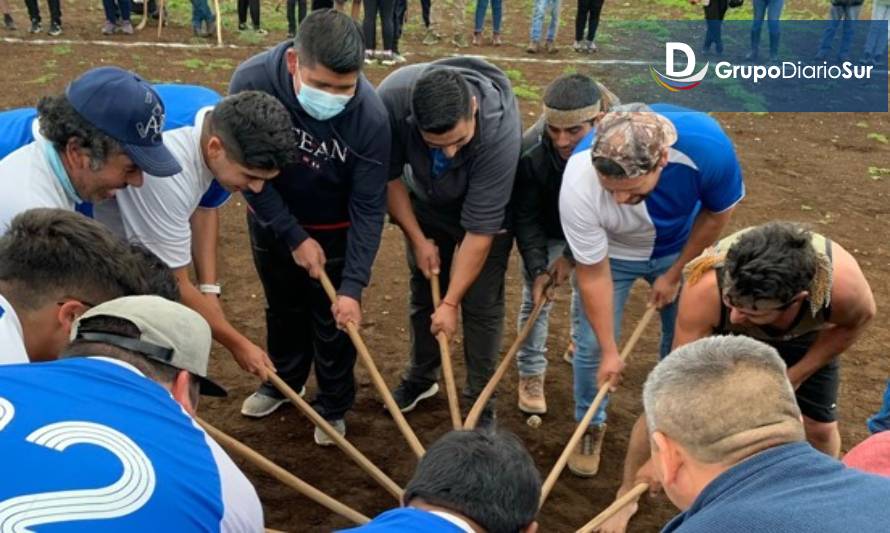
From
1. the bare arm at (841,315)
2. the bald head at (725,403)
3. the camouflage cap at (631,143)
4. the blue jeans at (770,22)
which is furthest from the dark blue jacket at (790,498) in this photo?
the blue jeans at (770,22)

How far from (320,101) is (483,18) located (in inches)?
375

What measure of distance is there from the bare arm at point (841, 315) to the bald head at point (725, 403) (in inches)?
48.5

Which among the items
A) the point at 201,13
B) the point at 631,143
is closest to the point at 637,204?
the point at 631,143

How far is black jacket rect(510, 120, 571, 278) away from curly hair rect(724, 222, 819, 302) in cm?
123

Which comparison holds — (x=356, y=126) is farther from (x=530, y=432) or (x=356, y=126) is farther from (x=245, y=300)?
(x=245, y=300)

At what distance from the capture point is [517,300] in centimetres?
580

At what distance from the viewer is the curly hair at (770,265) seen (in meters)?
2.76

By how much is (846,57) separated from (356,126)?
1083 cm

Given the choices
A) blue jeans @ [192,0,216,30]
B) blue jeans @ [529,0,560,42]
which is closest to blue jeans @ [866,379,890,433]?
blue jeans @ [529,0,560,42]

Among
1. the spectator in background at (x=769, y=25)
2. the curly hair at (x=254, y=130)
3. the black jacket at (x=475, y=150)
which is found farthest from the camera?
the spectator in background at (x=769, y=25)

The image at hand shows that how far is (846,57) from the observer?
12.1m

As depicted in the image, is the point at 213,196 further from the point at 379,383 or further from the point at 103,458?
the point at 103,458

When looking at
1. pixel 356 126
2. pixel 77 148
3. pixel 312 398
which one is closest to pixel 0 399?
pixel 77 148

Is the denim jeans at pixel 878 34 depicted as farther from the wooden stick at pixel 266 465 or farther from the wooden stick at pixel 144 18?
the wooden stick at pixel 266 465
